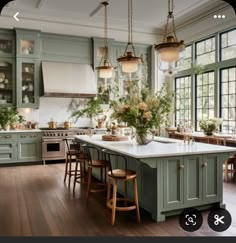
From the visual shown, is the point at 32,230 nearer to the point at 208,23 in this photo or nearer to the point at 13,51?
the point at 13,51

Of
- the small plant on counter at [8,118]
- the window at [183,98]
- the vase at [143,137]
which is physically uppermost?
the window at [183,98]

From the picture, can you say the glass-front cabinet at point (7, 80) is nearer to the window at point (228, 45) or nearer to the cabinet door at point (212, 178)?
the window at point (228, 45)

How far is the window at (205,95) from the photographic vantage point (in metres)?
6.73

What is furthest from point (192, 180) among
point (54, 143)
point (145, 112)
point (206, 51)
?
point (206, 51)

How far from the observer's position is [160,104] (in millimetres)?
3984

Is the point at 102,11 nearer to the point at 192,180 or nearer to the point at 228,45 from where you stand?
the point at 228,45

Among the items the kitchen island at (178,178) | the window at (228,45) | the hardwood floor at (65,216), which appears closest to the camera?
the hardwood floor at (65,216)

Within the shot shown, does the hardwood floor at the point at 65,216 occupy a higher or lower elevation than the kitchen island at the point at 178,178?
lower

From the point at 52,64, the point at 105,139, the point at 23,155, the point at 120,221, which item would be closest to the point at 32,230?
the point at 120,221

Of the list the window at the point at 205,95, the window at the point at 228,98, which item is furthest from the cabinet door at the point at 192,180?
the window at the point at 205,95

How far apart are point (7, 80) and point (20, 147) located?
65.8 inches

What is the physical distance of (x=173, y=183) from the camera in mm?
3355

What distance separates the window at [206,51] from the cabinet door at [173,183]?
13.6ft

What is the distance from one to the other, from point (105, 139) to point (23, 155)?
9.59 feet
